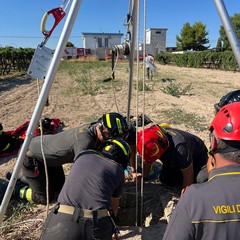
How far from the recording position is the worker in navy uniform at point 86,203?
7.27 feet

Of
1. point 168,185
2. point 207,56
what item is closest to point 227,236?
point 168,185

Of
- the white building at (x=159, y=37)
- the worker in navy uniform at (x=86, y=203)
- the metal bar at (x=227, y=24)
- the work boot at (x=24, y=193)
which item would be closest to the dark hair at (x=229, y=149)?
the metal bar at (x=227, y=24)

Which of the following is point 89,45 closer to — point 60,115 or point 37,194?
point 60,115

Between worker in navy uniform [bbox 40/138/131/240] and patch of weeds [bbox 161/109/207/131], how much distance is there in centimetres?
442

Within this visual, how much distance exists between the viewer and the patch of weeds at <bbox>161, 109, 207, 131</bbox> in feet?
22.1

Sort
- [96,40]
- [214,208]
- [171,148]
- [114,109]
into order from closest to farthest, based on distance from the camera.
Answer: [214,208], [171,148], [114,109], [96,40]

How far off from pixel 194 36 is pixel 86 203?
60129 millimetres

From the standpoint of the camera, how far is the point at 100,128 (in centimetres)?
305

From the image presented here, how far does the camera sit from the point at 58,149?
10.5ft

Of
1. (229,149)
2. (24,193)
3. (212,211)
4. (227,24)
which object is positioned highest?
(227,24)

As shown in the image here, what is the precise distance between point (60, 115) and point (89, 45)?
5714cm

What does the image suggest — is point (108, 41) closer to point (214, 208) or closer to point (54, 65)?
point (54, 65)

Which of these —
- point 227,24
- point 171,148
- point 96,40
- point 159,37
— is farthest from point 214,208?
point 159,37

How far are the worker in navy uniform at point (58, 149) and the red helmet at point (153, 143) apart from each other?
225 millimetres
